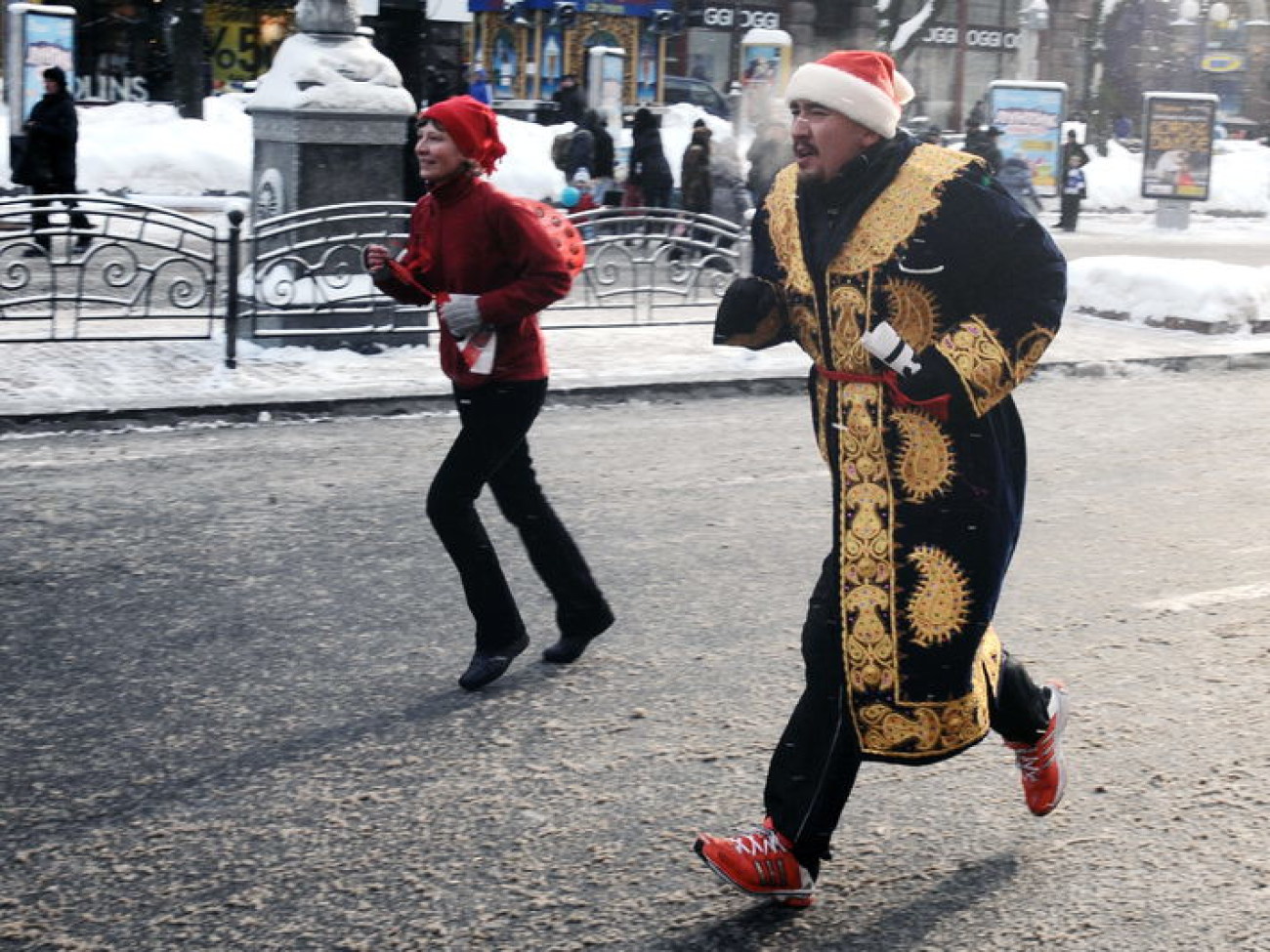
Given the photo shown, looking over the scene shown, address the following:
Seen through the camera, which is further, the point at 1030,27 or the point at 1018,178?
the point at 1030,27

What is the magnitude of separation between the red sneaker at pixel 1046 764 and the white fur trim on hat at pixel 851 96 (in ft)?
4.55

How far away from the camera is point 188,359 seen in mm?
10734

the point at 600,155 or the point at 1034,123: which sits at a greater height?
the point at 1034,123

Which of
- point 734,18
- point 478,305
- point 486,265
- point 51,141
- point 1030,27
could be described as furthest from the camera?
point 734,18

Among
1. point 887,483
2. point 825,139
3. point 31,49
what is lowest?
point 887,483

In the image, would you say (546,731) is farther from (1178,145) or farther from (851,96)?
(1178,145)

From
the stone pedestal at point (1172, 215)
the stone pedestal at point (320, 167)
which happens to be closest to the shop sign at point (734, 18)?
the stone pedestal at point (1172, 215)

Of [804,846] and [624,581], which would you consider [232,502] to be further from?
[804,846]

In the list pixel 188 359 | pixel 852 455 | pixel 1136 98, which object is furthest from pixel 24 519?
pixel 1136 98

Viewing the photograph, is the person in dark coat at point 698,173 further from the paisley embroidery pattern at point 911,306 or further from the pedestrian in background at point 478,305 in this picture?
the paisley embroidery pattern at point 911,306

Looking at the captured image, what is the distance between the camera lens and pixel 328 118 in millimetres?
11789

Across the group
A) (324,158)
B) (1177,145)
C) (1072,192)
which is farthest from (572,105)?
(324,158)

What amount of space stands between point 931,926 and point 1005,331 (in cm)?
122

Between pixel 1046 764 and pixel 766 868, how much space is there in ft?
2.56
